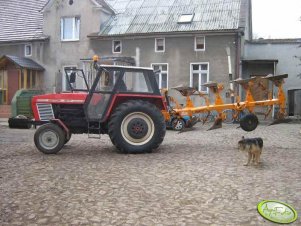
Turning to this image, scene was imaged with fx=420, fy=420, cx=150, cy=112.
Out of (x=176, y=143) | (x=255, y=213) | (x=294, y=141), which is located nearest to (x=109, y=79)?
Result: (x=176, y=143)

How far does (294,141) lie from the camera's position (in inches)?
495

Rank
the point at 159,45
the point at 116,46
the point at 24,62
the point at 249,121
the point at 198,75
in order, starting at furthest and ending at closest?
1. the point at 24,62
2. the point at 116,46
3. the point at 159,45
4. the point at 198,75
5. the point at 249,121

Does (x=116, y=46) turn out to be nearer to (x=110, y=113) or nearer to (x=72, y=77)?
(x=72, y=77)

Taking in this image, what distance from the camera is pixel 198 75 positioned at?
23734 millimetres

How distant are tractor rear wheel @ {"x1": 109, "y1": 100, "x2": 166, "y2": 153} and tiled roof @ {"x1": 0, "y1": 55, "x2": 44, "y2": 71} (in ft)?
57.0

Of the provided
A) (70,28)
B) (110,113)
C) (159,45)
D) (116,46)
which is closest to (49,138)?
(110,113)

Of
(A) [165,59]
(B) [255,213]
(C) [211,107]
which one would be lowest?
(B) [255,213]

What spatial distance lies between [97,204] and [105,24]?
2164 centimetres

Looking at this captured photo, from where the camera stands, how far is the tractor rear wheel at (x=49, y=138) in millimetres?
9531

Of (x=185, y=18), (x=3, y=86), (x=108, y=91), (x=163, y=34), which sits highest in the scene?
(x=185, y=18)

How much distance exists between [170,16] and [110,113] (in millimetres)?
16511

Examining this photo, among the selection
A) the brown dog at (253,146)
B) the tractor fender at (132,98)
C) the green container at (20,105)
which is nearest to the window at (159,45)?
the green container at (20,105)

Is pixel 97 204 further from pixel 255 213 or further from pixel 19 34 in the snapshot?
pixel 19 34

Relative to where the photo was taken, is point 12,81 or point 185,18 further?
point 12,81
